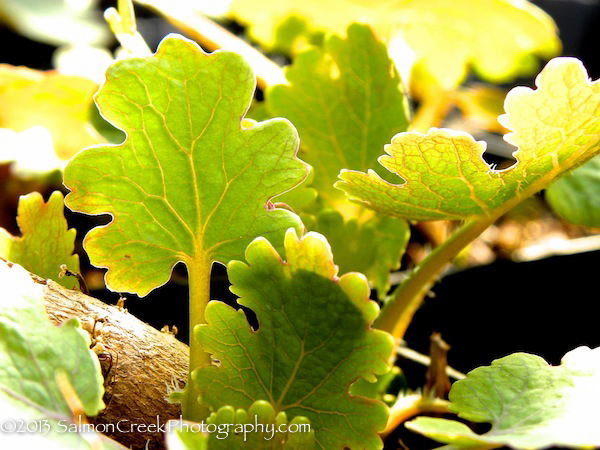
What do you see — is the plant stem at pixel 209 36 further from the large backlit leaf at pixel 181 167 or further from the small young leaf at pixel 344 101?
the large backlit leaf at pixel 181 167

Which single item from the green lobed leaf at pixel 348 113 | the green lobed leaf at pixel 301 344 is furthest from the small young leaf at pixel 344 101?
the green lobed leaf at pixel 301 344

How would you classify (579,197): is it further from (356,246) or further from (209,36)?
(209,36)

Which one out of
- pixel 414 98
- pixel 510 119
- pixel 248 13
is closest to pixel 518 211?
pixel 414 98

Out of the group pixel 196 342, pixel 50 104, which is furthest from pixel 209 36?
pixel 196 342

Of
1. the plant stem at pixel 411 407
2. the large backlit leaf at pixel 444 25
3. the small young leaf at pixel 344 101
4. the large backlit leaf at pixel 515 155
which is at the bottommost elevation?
the plant stem at pixel 411 407

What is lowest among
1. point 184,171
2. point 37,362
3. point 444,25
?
point 37,362
